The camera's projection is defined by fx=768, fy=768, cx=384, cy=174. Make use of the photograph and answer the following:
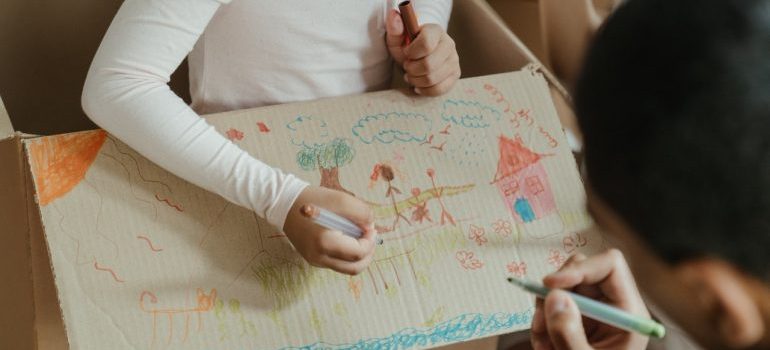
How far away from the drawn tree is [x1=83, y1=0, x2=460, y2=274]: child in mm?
27

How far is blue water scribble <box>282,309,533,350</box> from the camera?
578 mm

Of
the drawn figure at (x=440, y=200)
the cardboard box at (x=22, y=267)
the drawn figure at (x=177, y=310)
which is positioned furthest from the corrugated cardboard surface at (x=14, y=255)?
the drawn figure at (x=440, y=200)

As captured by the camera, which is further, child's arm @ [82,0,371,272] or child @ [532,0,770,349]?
child's arm @ [82,0,371,272]

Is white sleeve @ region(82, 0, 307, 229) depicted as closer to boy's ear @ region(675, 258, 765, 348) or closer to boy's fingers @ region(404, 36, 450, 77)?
boy's fingers @ region(404, 36, 450, 77)

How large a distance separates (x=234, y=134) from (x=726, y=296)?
0.40 metres

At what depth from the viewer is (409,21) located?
2.25ft

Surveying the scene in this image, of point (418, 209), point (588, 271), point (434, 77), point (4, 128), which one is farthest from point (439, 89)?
point (4, 128)

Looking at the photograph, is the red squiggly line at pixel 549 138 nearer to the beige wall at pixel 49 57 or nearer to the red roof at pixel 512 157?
the red roof at pixel 512 157

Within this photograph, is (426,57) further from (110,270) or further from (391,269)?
(110,270)

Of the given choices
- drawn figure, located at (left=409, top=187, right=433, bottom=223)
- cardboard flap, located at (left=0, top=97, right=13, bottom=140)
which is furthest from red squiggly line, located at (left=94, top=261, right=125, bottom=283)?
drawn figure, located at (left=409, top=187, right=433, bottom=223)

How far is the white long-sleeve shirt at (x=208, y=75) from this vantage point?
1.89 ft

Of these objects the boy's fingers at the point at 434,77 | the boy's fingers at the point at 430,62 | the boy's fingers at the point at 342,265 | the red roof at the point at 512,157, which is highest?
the boy's fingers at the point at 430,62

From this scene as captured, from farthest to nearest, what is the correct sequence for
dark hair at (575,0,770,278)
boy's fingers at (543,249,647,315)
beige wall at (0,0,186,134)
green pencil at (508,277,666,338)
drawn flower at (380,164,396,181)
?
beige wall at (0,0,186,134) → drawn flower at (380,164,396,181) → boy's fingers at (543,249,647,315) → green pencil at (508,277,666,338) → dark hair at (575,0,770,278)

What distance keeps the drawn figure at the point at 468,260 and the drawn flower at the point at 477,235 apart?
0.04ft
